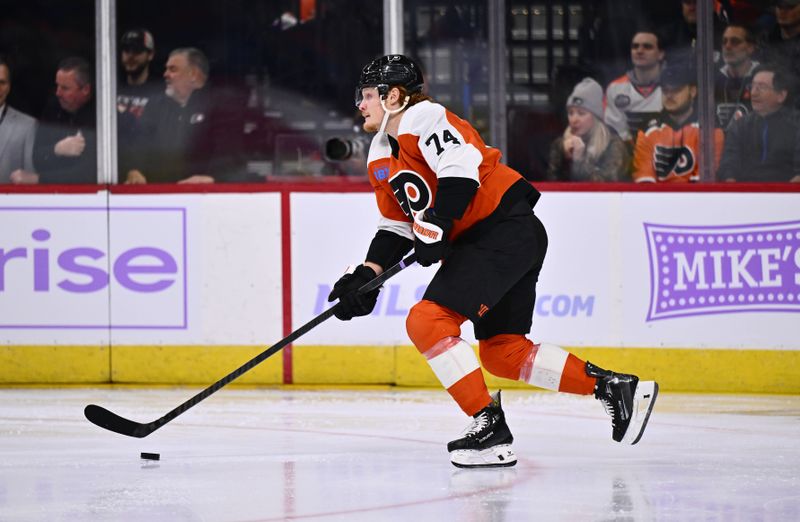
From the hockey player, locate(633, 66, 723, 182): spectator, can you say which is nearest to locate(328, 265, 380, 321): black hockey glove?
the hockey player

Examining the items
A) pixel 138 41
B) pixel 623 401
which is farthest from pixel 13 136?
pixel 623 401

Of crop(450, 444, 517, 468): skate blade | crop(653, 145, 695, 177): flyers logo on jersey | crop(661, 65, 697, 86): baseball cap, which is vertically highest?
crop(661, 65, 697, 86): baseball cap

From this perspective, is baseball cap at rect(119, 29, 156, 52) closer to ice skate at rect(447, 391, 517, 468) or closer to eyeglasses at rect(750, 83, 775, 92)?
eyeglasses at rect(750, 83, 775, 92)

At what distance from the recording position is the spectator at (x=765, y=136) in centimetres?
548

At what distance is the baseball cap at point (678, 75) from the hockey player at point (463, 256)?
204cm

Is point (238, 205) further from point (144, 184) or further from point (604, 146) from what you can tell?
point (604, 146)

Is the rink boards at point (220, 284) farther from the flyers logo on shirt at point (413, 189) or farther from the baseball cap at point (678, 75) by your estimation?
the flyers logo on shirt at point (413, 189)

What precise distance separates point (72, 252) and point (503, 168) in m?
2.49

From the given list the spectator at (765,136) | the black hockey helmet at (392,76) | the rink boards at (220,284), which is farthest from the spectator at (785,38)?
the black hockey helmet at (392,76)

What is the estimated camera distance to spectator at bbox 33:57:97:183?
5.74 m

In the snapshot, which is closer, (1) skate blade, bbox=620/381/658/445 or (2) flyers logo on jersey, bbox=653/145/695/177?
(1) skate blade, bbox=620/381/658/445

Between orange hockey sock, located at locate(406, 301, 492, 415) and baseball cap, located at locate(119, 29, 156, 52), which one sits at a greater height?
baseball cap, located at locate(119, 29, 156, 52)

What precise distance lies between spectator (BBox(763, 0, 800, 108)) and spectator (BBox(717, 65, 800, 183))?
0.13ft

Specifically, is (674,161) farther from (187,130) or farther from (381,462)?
(381,462)
